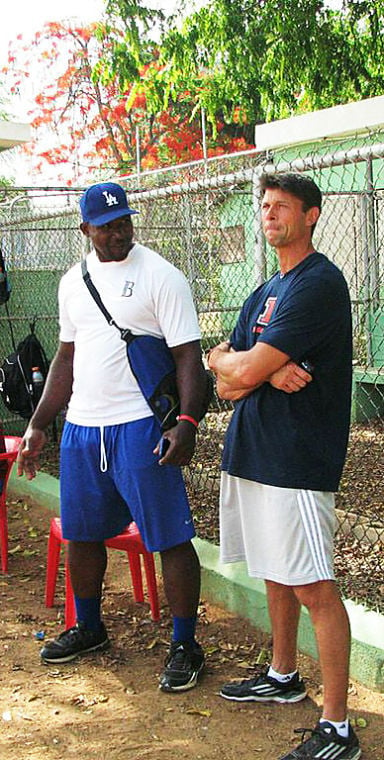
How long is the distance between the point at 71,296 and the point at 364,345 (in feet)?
19.9

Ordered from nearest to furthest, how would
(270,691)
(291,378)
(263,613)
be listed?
(291,378), (270,691), (263,613)

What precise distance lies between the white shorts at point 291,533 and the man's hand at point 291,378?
334mm

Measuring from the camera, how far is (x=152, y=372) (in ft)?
11.3

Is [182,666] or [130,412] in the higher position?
[130,412]

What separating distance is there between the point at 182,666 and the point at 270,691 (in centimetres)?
38

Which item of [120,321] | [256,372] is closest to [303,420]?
[256,372]

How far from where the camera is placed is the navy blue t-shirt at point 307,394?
2.82 metres

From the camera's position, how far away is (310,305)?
2.80 metres

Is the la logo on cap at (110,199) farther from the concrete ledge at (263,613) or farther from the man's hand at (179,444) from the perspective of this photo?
the concrete ledge at (263,613)

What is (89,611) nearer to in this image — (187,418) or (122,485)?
(122,485)

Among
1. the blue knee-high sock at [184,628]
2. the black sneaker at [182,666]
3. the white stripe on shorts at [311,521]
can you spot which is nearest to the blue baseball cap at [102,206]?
the white stripe on shorts at [311,521]

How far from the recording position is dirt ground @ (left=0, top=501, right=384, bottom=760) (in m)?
3.11

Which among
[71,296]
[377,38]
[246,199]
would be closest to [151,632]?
[71,296]

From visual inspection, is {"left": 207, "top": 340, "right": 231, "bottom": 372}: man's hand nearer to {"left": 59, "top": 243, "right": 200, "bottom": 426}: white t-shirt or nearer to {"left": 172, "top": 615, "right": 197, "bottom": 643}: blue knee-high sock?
{"left": 59, "top": 243, "right": 200, "bottom": 426}: white t-shirt
